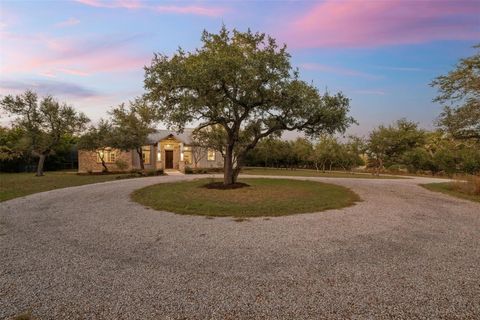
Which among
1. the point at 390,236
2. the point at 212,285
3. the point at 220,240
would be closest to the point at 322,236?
the point at 390,236

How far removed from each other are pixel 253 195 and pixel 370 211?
495 cm

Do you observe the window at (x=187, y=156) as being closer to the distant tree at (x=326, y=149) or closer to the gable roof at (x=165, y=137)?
the gable roof at (x=165, y=137)

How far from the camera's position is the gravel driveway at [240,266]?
3.48 meters

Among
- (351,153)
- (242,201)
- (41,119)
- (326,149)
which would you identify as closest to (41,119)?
(41,119)

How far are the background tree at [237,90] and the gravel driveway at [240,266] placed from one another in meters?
6.62

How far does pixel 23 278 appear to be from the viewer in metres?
4.30

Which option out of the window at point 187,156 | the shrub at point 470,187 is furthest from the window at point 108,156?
the shrub at point 470,187

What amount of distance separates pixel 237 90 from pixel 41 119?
782 inches

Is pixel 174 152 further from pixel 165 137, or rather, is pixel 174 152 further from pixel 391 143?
pixel 391 143

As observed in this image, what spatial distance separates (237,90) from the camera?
14164 millimetres

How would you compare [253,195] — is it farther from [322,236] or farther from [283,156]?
[283,156]

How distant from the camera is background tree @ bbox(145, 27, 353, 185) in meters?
12.5

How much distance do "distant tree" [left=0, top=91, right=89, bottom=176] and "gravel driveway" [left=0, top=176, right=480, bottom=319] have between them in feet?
62.5

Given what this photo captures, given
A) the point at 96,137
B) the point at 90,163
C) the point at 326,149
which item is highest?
the point at 96,137
